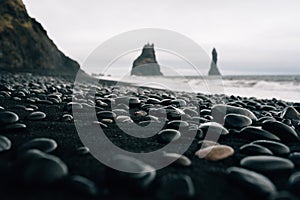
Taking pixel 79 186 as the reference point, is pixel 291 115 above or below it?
below

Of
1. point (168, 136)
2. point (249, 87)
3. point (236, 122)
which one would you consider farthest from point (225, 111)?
point (249, 87)

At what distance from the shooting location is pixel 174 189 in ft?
3.46

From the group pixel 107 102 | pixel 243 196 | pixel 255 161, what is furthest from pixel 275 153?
pixel 107 102

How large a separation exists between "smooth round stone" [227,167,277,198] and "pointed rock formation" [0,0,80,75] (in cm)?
1755

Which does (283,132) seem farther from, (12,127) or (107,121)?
(12,127)

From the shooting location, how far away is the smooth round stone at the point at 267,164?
1342mm

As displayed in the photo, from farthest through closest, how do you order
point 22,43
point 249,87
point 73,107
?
1. point 22,43
2. point 249,87
3. point 73,107

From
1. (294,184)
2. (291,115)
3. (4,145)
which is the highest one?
(4,145)

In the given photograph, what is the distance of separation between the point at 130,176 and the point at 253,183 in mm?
556

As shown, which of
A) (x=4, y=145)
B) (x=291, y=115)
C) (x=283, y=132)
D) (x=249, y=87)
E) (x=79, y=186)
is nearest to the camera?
(x=79, y=186)

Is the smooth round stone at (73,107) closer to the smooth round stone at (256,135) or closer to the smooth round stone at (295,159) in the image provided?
the smooth round stone at (256,135)

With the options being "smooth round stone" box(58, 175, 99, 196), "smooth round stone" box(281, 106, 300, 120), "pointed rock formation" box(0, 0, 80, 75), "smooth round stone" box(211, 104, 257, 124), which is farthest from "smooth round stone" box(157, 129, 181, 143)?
"pointed rock formation" box(0, 0, 80, 75)

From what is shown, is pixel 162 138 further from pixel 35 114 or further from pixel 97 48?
pixel 97 48

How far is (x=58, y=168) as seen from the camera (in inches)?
43.2
